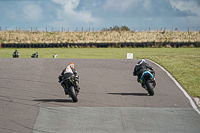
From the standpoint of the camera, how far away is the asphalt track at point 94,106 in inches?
331

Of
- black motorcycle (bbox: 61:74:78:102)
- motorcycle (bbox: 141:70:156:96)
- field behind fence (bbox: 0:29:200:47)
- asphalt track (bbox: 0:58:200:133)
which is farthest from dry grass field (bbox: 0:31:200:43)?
black motorcycle (bbox: 61:74:78:102)

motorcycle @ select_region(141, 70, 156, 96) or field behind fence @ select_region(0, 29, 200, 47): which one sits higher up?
field behind fence @ select_region(0, 29, 200, 47)

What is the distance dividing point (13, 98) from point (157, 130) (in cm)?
587

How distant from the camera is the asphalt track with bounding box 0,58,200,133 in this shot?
27.6 ft

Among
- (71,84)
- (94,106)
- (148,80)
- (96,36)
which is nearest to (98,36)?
(96,36)

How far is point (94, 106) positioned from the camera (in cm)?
1063

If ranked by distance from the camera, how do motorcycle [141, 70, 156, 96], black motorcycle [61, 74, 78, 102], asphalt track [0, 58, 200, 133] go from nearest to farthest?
asphalt track [0, 58, 200, 133], black motorcycle [61, 74, 78, 102], motorcycle [141, 70, 156, 96]

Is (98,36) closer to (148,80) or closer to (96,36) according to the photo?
(96,36)

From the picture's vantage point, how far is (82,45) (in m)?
49.2

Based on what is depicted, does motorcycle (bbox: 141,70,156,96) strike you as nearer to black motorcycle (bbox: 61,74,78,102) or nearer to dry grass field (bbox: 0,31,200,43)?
black motorcycle (bbox: 61,74,78,102)

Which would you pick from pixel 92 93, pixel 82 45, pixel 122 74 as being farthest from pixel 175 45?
pixel 92 93

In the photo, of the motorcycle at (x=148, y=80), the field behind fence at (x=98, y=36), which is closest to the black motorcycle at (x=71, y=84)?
the motorcycle at (x=148, y=80)

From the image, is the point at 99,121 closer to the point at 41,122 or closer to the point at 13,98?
the point at 41,122

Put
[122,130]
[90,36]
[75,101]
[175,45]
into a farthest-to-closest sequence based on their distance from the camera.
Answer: [90,36]
[175,45]
[75,101]
[122,130]
